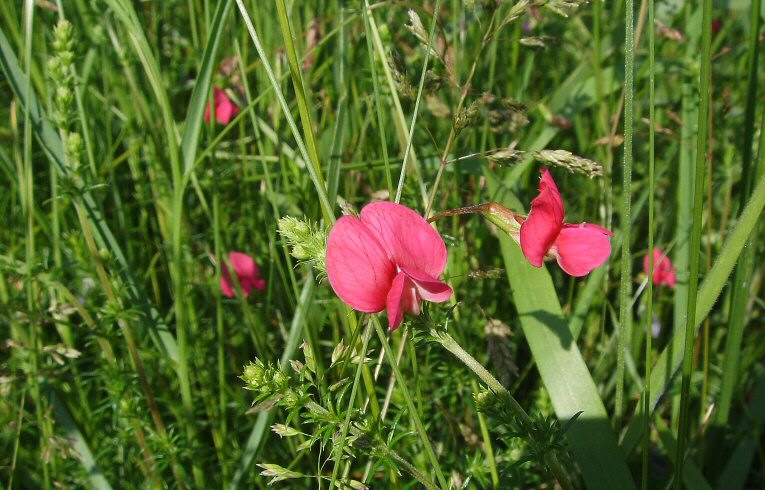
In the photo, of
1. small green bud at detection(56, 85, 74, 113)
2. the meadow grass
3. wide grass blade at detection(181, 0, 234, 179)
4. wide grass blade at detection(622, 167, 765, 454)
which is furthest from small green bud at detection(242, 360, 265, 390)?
small green bud at detection(56, 85, 74, 113)

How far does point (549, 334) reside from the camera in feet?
4.21

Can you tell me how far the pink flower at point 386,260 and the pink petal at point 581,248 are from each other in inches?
7.2

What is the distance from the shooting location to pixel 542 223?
930 millimetres

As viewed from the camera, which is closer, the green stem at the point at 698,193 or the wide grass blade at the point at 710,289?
the green stem at the point at 698,193

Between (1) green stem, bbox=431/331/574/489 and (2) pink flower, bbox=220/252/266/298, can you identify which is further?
(2) pink flower, bbox=220/252/266/298

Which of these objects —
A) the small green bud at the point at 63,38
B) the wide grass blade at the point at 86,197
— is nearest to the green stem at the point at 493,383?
the wide grass blade at the point at 86,197

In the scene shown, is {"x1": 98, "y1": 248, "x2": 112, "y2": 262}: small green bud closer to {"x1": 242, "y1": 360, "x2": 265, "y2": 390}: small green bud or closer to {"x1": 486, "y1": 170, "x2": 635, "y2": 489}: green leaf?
{"x1": 242, "y1": 360, "x2": 265, "y2": 390}: small green bud

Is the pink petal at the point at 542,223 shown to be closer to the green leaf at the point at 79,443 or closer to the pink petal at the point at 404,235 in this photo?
the pink petal at the point at 404,235

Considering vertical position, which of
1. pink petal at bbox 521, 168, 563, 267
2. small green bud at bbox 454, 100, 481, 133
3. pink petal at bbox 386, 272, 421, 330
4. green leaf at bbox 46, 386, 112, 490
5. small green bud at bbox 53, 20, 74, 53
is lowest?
green leaf at bbox 46, 386, 112, 490

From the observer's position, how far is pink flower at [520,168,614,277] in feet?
3.01

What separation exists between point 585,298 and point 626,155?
648mm

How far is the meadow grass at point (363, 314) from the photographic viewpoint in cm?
101

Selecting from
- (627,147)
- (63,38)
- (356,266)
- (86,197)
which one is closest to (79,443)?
(86,197)

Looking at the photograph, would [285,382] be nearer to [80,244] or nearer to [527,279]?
[527,279]
